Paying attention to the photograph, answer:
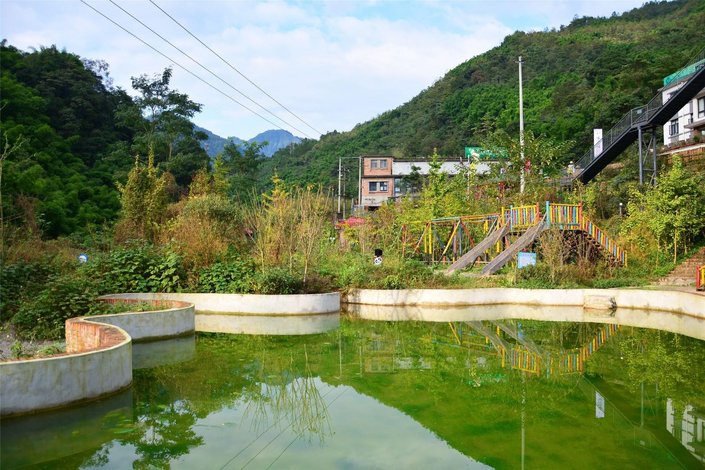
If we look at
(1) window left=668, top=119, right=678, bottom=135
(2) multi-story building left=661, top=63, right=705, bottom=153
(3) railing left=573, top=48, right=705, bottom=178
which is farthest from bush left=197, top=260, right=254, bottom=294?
(1) window left=668, top=119, right=678, bottom=135

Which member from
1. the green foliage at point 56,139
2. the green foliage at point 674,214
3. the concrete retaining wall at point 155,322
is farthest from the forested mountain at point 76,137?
the green foliage at point 674,214

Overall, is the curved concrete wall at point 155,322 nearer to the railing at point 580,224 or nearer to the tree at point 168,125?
the railing at point 580,224

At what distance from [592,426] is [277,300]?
29.5 feet

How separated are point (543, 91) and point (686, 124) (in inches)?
995

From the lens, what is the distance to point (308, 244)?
50.3 feet

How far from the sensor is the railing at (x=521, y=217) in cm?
1916

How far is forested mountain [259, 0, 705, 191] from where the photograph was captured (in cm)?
4522

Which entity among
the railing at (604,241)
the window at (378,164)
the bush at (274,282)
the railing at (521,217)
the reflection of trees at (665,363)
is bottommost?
the reflection of trees at (665,363)

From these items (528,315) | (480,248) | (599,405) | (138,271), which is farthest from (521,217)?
(599,405)

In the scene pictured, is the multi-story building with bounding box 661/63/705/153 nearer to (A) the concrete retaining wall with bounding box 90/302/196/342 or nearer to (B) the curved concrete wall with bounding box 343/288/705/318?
(B) the curved concrete wall with bounding box 343/288/705/318

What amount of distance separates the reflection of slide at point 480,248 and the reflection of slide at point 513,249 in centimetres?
114

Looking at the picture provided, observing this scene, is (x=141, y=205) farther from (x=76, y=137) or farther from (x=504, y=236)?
(x=76, y=137)

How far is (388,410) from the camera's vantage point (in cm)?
719

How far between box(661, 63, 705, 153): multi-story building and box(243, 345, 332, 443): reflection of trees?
31.4m
